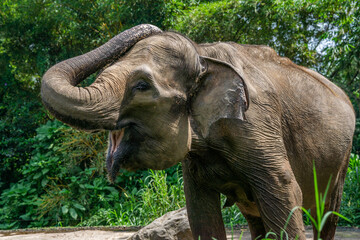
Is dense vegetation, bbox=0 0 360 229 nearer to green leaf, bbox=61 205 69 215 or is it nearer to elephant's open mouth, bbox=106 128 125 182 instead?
green leaf, bbox=61 205 69 215

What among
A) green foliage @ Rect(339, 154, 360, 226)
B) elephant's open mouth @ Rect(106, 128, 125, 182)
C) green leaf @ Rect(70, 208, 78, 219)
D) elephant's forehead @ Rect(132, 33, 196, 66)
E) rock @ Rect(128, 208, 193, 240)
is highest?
elephant's forehead @ Rect(132, 33, 196, 66)

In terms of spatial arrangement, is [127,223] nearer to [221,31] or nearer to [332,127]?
[221,31]

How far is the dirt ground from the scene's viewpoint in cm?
631

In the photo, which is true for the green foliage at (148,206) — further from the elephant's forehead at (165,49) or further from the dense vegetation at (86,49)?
the elephant's forehead at (165,49)

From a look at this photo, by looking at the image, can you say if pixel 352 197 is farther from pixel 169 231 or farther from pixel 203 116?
pixel 203 116

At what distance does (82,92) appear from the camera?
222 cm

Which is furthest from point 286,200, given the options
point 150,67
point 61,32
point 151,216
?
point 61,32

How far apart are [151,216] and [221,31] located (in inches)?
194

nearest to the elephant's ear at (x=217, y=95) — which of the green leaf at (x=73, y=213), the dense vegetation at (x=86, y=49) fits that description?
the dense vegetation at (x=86, y=49)

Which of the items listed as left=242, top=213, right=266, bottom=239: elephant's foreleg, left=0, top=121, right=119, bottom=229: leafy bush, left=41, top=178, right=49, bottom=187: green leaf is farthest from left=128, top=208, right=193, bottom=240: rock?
left=41, top=178, right=49, bottom=187: green leaf

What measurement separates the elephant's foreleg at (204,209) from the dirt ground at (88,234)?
10.0ft

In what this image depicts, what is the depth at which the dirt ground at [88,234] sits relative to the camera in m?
6.31

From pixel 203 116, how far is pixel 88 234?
514cm

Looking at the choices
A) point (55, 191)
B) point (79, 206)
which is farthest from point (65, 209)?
point (55, 191)
